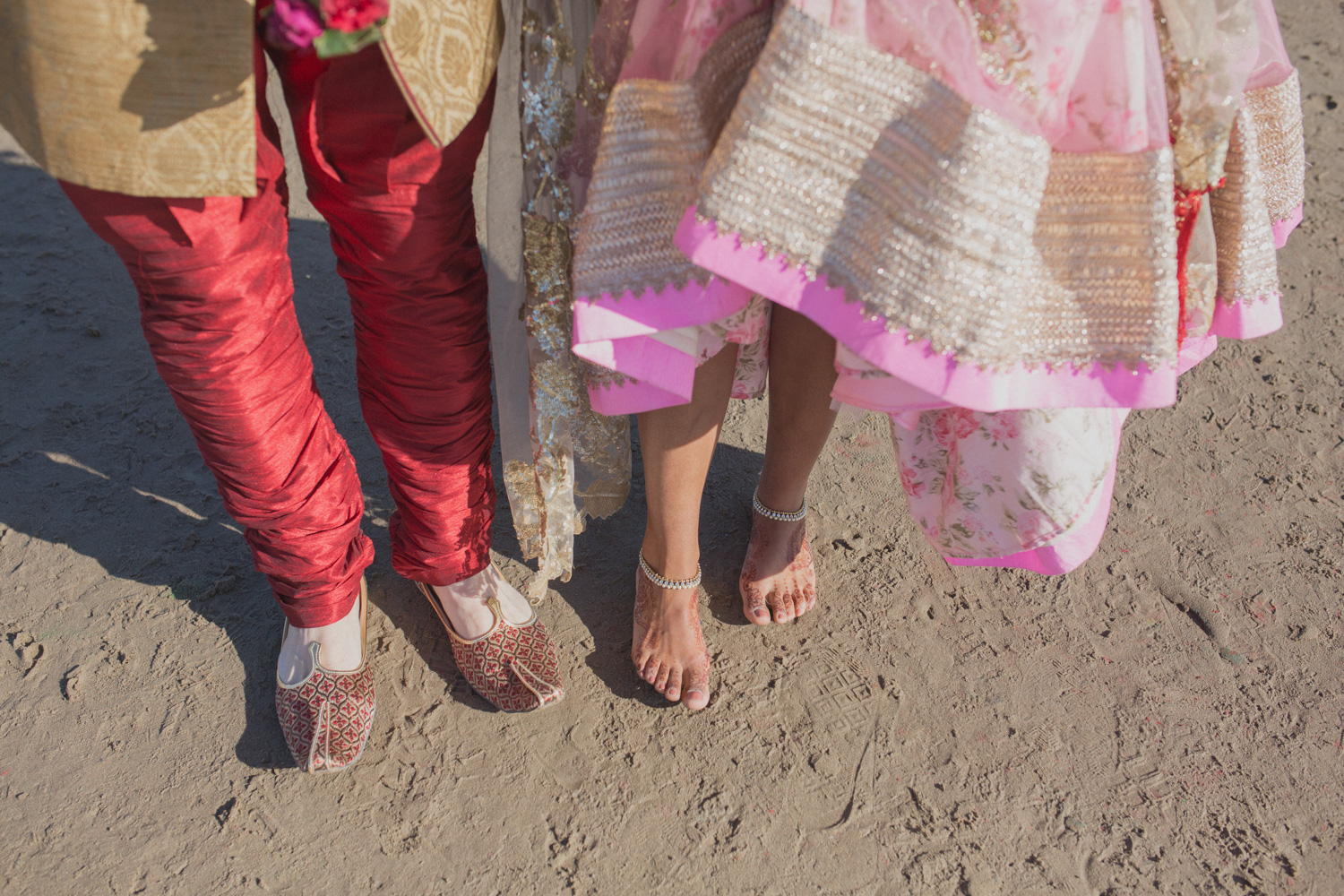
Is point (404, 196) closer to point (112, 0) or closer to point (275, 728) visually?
point (112, 0)

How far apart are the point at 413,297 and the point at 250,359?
9.6 inches

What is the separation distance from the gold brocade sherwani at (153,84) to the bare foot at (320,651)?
928 mm

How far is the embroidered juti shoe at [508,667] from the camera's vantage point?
159 centimetres

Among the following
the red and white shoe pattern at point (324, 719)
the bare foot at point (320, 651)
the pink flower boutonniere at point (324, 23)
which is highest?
the pink flower boutonniere at point (324, 23)

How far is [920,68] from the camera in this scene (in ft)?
3.03

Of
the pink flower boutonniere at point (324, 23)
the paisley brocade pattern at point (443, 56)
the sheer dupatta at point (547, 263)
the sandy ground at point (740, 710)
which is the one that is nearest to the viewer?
the pink flower boutonniere at point (324, 23)

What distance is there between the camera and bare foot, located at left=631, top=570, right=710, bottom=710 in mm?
1606

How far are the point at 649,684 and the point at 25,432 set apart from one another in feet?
5.73

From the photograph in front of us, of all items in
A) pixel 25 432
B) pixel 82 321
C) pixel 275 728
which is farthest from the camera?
pixel 82 321

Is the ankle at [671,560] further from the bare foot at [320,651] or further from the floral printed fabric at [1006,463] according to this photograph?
the bare foot at [320,651]

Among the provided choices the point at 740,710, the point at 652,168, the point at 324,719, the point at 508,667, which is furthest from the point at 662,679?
the point at 652,168

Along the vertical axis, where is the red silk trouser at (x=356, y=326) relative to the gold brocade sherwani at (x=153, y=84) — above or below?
below

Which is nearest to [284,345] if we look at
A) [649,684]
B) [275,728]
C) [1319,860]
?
[275,728]

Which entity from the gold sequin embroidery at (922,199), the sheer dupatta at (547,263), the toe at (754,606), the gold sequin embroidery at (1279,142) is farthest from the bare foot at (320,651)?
the gold sequin embroidery at (1279,142)
